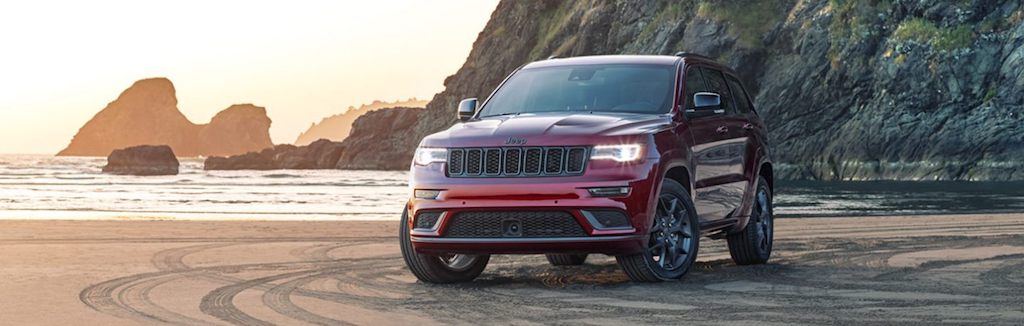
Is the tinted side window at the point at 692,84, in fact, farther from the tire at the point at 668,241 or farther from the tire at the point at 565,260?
the tire at the point at 565,260

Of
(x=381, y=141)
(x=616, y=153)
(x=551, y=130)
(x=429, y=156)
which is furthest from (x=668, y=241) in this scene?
(x=381, y=141)

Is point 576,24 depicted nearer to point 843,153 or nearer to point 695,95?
point 843,153

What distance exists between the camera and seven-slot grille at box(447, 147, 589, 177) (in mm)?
9633

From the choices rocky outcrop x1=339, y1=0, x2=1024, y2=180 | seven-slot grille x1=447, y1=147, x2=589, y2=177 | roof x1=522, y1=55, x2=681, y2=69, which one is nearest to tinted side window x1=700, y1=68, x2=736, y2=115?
roof x1=522, y1=55, x2=681, y2=69

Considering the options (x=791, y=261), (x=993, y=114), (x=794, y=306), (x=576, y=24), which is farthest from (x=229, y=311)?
(x=576, y=24)

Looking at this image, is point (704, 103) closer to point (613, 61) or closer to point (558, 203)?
point (613, 61)

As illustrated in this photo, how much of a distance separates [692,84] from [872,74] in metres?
86.6

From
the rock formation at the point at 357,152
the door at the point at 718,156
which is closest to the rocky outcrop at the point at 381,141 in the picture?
the rock formation at the point at 357,152

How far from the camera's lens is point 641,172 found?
970 cm

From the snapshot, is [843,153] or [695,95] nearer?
[695,95]

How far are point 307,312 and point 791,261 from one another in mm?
5766

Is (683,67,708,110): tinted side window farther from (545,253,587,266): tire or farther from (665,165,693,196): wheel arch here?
(545,253,587,266): tire

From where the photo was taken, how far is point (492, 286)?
10.3m

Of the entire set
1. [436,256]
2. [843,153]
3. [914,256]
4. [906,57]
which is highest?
[436,256]
